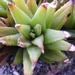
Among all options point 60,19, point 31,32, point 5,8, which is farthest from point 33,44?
point 5,8

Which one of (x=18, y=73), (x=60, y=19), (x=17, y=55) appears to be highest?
(x=60, y=19)

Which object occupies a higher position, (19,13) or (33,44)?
(19,13)

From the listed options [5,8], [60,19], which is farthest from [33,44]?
[5,8]

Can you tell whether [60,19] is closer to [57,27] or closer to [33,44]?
Answer: [57,27]

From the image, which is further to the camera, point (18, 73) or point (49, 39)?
point (18, 73)

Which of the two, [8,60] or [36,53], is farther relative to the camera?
[8,60]

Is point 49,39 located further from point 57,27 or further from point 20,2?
point 20,2
